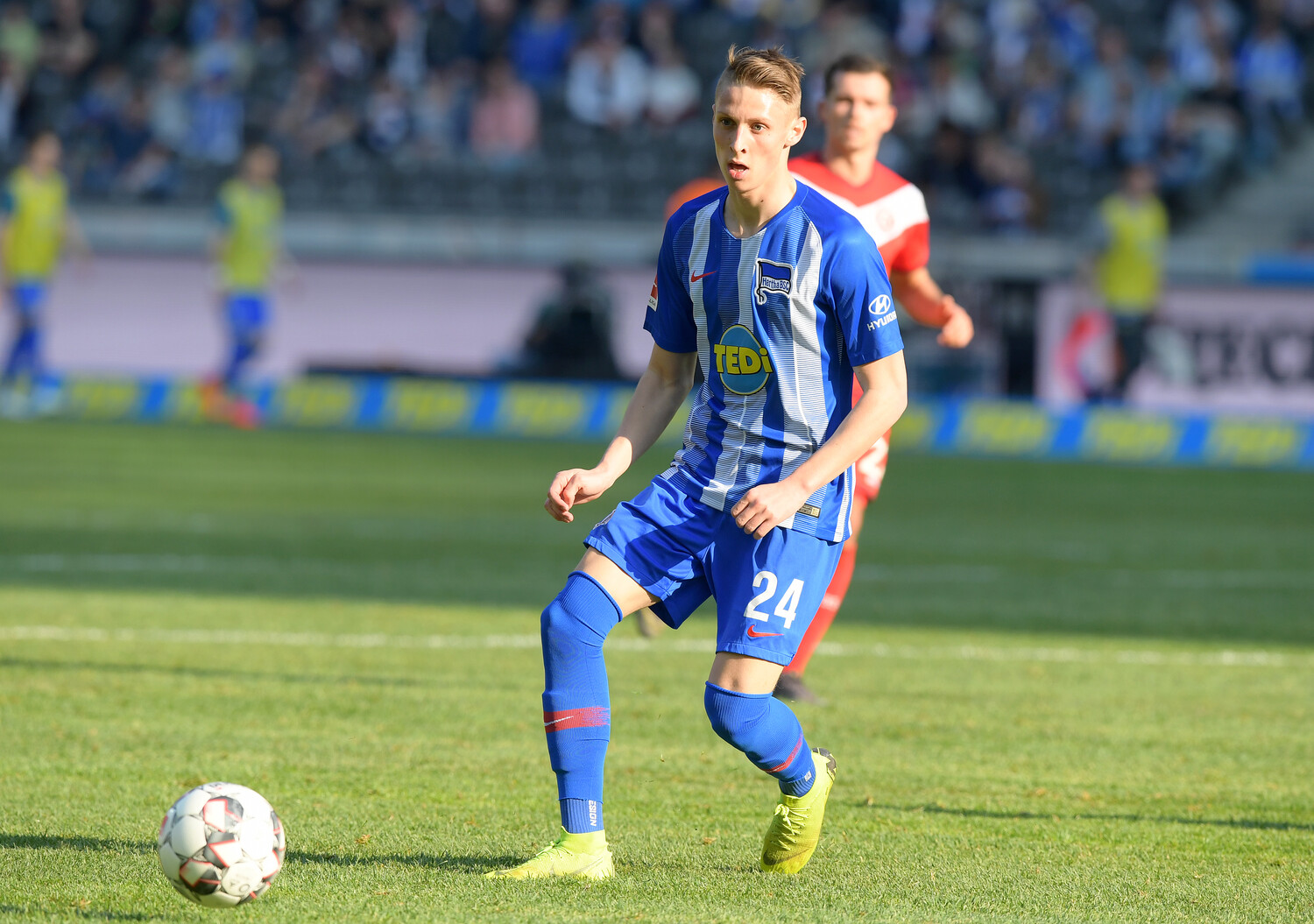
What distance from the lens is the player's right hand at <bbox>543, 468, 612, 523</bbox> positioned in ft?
14.8

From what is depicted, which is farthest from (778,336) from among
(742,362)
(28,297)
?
(28,297)

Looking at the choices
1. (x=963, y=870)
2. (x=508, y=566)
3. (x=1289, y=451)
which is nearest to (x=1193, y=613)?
(x=508, y=566)

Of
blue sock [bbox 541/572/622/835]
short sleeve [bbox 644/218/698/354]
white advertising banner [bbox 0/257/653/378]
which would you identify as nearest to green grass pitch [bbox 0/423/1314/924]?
blue sock [bbox 541/572/622/835]

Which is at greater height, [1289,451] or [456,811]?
[456,811]

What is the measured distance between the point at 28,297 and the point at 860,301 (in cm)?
2024

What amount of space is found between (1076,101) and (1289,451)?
256 inches

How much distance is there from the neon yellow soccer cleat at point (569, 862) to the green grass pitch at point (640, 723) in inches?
2.5

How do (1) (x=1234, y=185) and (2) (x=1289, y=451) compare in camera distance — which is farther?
(1) (x=1234, y=185)

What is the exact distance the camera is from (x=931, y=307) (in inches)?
269

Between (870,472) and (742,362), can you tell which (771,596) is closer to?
(742,362)

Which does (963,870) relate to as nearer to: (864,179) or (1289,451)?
(864,179)

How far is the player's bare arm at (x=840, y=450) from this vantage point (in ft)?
14.0

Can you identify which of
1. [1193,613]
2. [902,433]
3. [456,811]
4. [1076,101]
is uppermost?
[1076,101]

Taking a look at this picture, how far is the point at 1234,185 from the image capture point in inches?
989
